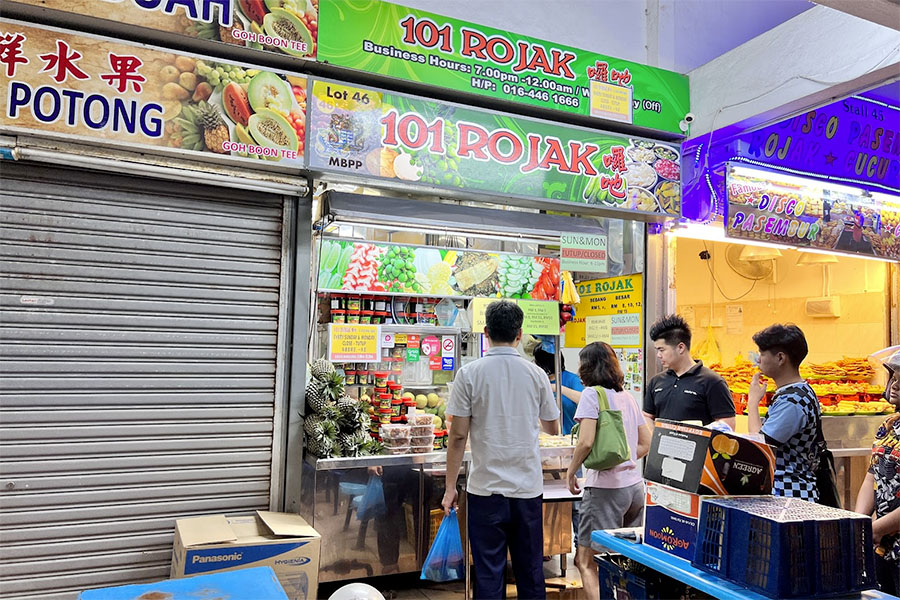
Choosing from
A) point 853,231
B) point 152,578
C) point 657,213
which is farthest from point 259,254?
point 853,231

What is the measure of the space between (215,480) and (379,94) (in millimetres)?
2546

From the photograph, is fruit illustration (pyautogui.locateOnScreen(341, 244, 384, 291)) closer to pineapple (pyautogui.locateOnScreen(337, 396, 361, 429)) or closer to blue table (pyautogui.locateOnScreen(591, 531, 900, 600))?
pineapple (pyautogui.locateOnScreen(337, 396, 361, 429))

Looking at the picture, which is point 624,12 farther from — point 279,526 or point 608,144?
point 279,526

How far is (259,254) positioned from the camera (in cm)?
390

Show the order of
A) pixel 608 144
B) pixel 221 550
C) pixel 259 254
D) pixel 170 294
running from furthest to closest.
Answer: pixel 608 144 < pixel 259 254 < pixel 170 294 < pixel 221 550

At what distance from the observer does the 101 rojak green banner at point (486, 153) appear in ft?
12.6

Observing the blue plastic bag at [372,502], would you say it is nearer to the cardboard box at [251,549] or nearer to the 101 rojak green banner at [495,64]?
the cardboard box at [251,549]

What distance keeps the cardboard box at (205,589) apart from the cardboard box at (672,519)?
1498 mm

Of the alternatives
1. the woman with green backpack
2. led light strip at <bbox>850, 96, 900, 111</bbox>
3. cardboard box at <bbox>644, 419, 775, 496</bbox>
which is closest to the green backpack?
the woman with green backpack

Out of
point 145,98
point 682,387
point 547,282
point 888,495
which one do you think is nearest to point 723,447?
point 888,495

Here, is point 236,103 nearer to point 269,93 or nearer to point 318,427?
point 269,93

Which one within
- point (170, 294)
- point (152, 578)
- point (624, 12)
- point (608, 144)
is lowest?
point (152, 578)

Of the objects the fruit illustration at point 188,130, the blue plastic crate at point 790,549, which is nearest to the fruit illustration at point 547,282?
the fruit illustration at point 188,130

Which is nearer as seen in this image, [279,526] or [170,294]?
[279,526]
